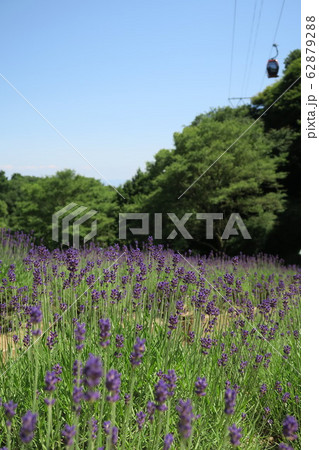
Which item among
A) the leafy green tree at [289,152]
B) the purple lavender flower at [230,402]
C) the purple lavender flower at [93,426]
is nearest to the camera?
the purple lavender flower at [230,402]

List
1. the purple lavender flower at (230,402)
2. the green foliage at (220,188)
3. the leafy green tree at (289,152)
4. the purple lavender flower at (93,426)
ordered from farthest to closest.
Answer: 1. the green foliage at (220,188)
2. the leafy green tree at (289,152)
3. the purple lavender flower at (93,426)
4. the purple lavender flower at (230,402)

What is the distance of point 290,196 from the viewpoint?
71.3 feet

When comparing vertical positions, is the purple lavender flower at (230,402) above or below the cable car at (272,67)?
below

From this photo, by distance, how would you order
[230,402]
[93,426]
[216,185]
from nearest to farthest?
[230,402] → [93,426] → [216,185]

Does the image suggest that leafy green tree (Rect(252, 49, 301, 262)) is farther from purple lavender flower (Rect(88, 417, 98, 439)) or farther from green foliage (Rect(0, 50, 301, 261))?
purple lavender flower (Rect(88, 417, 98, 439))

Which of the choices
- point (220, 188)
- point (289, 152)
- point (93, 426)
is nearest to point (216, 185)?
point (220, 188)

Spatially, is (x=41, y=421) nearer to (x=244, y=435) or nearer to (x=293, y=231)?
(x=244, y=435)

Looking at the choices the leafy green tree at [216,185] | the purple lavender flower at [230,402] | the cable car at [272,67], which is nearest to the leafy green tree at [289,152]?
the leafy green tree at [216,185]

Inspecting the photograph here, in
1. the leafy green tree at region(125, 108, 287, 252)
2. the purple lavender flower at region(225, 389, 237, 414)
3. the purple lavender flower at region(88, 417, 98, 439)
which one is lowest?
the purple lavender flower at region(88, 417, 98, 439)

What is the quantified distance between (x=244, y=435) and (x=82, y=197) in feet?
73.6

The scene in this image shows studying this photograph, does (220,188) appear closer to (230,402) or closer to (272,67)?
(272,67)

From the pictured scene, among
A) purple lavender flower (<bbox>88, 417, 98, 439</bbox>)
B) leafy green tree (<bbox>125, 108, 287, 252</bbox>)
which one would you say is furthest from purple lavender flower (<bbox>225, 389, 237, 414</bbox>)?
leafy green tree (<bbox>125, 108, 287, 252</bbox>)

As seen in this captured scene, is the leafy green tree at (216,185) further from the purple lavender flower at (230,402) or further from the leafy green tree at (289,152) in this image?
the purple lavender flower at (230,402)
